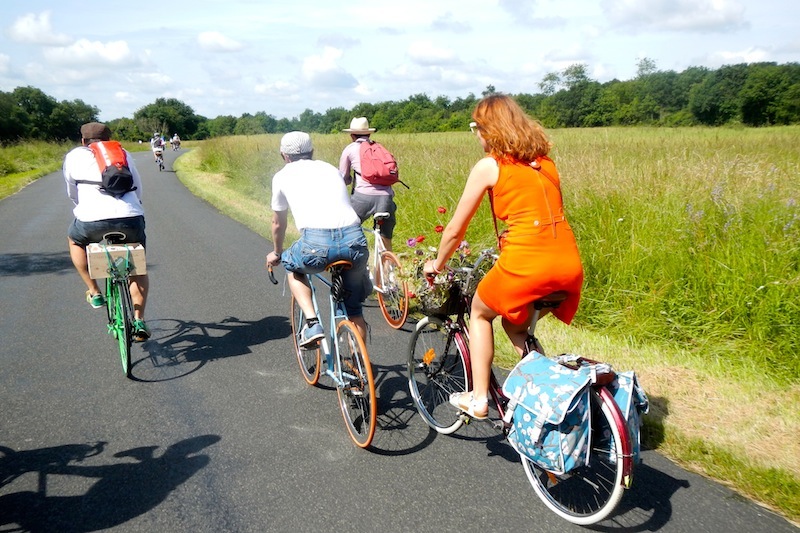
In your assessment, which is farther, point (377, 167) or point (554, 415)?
point (377, 167)

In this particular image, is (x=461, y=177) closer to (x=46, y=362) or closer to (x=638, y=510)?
(x=46, y=362)

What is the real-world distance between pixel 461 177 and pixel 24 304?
6.70m

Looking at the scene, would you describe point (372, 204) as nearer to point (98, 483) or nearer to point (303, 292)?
point (303, 292)

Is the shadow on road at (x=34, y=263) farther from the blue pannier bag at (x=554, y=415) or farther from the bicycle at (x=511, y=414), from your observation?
the blue pannier bag at (x=554, y=415)

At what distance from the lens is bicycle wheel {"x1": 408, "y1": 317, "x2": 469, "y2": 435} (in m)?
4.03

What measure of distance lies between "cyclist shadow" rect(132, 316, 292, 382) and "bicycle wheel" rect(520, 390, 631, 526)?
3309 mm

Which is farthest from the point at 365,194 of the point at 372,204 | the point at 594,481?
the point at 594,481

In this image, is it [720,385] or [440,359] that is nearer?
[440,359]

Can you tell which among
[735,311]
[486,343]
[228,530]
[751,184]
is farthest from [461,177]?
[228,530]

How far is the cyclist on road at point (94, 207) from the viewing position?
530 centimetres

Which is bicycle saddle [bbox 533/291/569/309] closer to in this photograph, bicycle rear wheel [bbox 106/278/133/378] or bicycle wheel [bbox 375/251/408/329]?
bicycle wheel [bbox 375/251/408/329]

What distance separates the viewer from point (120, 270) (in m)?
5.30

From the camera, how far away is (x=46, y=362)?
5539mm

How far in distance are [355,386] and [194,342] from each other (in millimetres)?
2750
